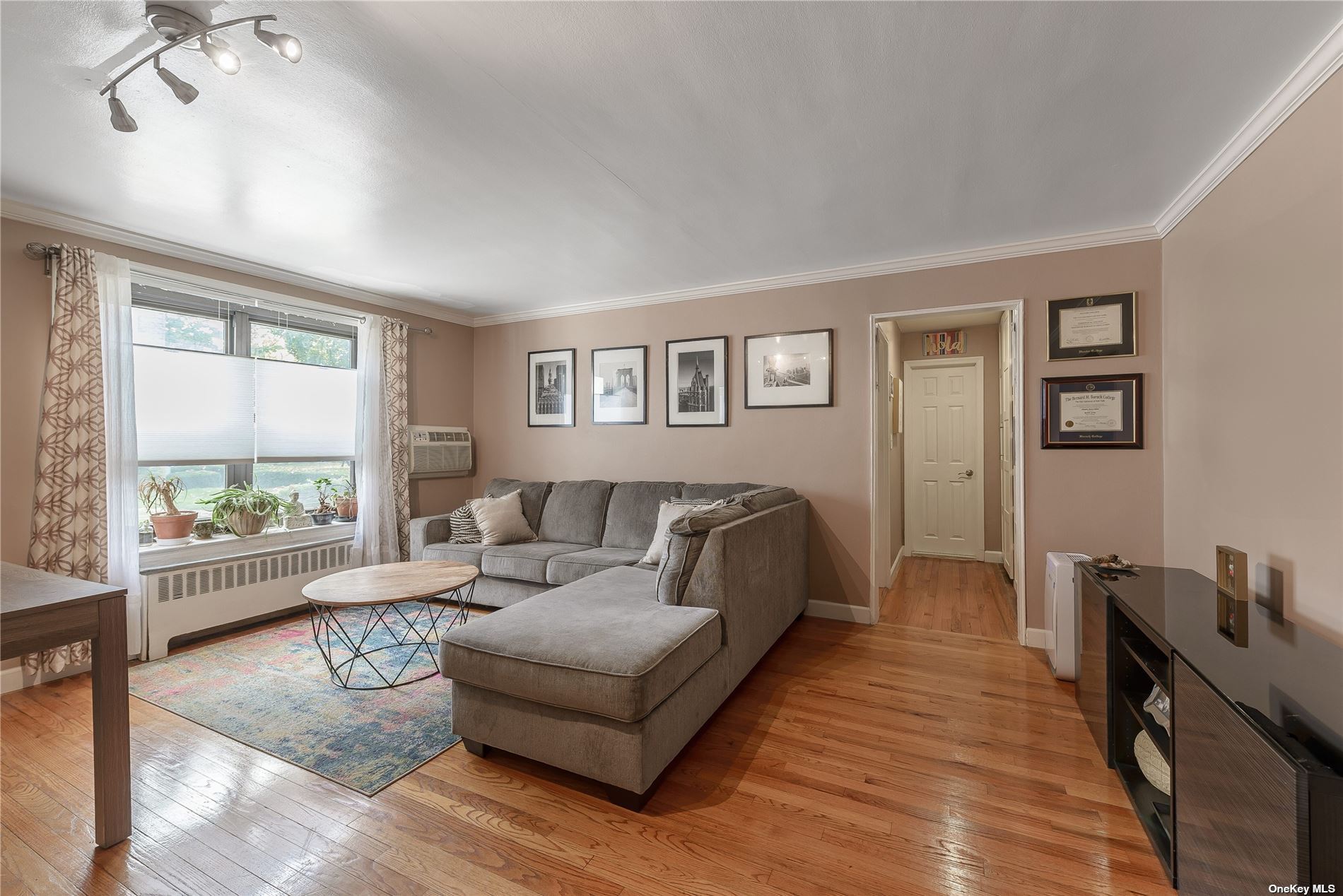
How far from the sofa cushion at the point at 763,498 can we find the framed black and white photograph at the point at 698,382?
879mm

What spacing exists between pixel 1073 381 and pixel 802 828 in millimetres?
2951

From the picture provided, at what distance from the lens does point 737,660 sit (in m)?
2.59

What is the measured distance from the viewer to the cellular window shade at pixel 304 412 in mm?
3969

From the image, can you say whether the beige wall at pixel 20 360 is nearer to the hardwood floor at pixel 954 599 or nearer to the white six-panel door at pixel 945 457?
the hardwood floor at pixel 954 599

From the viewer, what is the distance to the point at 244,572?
3.65m

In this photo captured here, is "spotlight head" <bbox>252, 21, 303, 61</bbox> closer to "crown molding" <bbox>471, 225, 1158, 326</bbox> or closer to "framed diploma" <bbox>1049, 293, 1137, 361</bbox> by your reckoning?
"crown molding" <bbox>471, 225, 1158, 326</bbox>

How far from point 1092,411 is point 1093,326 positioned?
1.63 ft

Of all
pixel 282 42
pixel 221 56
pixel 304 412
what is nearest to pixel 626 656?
pixel 282 42

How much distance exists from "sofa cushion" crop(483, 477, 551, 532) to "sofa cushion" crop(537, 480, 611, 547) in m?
0.07

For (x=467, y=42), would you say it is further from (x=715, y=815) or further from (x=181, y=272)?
(x=181, y=272)

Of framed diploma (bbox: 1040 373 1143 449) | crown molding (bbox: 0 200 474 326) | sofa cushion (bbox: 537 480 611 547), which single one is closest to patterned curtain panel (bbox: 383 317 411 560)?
crown molding (bbox: 0 200 474 326)

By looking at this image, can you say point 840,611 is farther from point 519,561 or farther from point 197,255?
point 197,255

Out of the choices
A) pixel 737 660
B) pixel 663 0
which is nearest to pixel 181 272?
pixel 663 0

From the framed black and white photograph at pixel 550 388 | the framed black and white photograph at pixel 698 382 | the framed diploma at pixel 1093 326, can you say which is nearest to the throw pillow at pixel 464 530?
the framed black and white photograph at pixel 550 388
